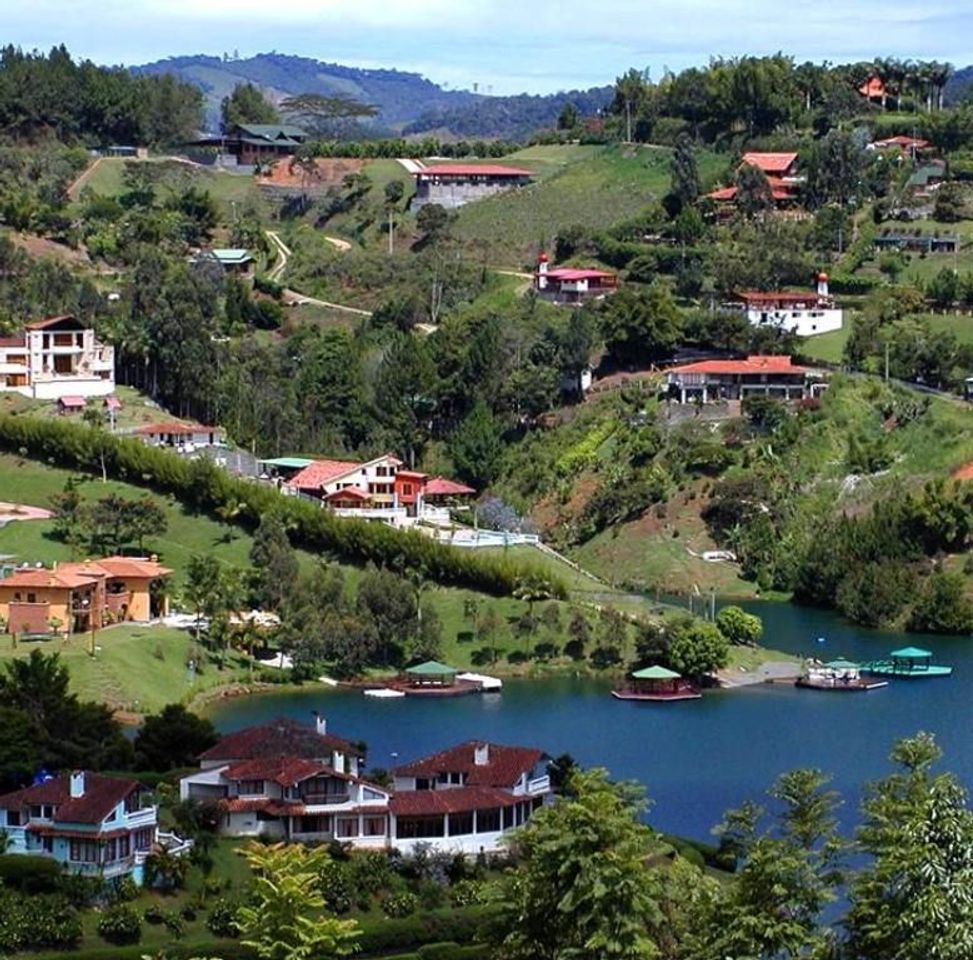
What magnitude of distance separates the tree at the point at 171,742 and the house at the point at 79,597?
58.8 ft

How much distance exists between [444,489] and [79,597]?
24.1 meters

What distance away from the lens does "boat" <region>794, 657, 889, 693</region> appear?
8956 cm

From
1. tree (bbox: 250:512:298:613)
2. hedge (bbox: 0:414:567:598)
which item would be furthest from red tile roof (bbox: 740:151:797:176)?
tree (bbox: 250:512:298:613)

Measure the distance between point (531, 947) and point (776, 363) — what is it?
69695 millimetres

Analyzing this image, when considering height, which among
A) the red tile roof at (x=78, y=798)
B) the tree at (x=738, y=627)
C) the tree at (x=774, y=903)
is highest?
the tree at (x=774, y=903)

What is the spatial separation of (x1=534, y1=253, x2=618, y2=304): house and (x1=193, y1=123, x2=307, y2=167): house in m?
29.6

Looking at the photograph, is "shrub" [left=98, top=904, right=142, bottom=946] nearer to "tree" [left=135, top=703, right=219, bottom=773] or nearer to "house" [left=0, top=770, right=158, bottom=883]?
"house" [left=0, top=770, right=158, bottom=883]

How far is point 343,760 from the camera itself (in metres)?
66.9

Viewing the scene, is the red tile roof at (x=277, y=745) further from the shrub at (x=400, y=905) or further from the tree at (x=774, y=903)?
the tree at (x=774, y=903)

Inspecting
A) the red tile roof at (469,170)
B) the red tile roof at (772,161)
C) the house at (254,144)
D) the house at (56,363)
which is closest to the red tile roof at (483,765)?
the house at (56,363)

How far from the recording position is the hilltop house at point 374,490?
349ft

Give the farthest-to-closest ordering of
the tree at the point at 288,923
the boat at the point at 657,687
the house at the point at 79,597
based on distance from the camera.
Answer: the house at the point at 79,597, the boat at the point at 657,687, the tree at the point at 288,923

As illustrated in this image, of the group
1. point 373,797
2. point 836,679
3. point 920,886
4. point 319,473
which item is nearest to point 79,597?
→ point 319,473

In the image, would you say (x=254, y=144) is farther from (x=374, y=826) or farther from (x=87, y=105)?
(x=374, y=826)
